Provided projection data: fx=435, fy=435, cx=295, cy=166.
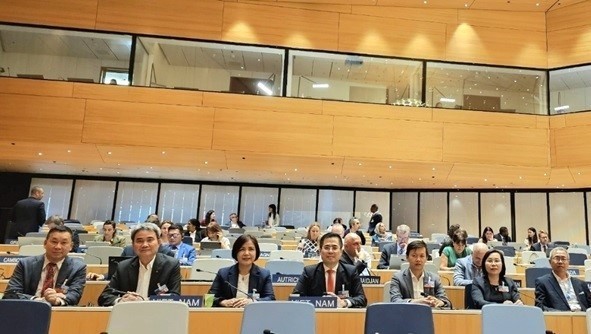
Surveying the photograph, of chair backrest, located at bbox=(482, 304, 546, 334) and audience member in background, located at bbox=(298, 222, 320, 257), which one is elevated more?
audience member in background, located at bbox=(298, 222, 320, 257)

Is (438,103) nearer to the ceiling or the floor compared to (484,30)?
nearer to the floor

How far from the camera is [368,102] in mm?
10750

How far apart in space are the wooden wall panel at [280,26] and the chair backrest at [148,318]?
30.4 ft

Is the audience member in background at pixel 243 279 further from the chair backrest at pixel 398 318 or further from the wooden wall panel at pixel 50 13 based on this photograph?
the wooden wall panel at pixel 50 13

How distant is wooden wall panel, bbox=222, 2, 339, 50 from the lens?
11.0 metres

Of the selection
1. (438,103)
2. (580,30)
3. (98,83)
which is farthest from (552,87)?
(98,83)

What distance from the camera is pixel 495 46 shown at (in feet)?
38.2

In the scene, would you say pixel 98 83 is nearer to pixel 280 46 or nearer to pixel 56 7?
pixel 56 7

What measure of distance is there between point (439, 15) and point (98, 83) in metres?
8.85

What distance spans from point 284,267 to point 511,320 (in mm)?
2790

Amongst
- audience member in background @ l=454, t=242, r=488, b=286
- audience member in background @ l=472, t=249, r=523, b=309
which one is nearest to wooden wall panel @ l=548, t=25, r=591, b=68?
audience member in background @ l=454, t=242, r=488, b=286

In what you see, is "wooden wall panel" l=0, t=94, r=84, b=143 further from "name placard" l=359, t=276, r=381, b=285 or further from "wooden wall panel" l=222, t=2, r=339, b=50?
"name placard" l=359, t=276, r=381, b=285

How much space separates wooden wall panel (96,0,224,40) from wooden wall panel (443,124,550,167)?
21.2 ft

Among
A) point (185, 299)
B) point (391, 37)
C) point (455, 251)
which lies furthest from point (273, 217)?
point (185, 299)
